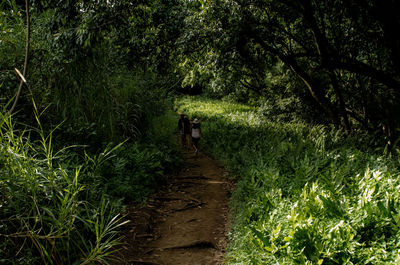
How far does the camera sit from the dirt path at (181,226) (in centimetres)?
427

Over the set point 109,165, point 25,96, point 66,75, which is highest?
point 66,75

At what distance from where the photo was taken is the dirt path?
4.27 meters

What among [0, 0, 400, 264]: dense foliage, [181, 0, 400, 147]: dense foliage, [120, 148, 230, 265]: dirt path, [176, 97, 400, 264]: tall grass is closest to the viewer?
[176, 97, 400, 264]: tall grass

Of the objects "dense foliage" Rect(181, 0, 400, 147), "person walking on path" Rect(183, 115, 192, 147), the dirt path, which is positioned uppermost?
"dense foliage" Rect(181, 0, 400, 147)

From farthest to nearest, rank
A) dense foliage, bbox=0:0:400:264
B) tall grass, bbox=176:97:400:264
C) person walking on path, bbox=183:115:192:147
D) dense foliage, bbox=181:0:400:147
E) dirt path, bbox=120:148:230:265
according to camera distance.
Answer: person walking on path, bbox=183:115:192:147 → dense foliage, bbox=181:0:400:147 → dirt path, bbox=120:148:230:265 → dense foliage, bbox=0:0:400:264 → tall grass, bbox=176:97:400:264

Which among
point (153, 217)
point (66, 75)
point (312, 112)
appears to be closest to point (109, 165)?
point (153, 217)

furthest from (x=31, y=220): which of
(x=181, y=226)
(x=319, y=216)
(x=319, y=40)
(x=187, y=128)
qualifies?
(x=187, y=128)

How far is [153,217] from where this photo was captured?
214 inches

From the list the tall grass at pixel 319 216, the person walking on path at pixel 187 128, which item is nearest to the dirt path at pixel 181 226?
the tall grass at pixel 319 216

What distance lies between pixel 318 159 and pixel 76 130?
4.94 meters

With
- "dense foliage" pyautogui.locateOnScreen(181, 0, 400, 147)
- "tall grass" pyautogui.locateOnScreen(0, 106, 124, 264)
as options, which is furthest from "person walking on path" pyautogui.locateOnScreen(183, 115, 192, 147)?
"tall grass" pyautogui.locateOnScreen(0, 106, 124, 264)

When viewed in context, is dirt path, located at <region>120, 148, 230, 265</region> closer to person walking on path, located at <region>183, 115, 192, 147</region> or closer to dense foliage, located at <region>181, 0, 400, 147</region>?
person walking on path, located at <region>183, 115, 192, 147</region>

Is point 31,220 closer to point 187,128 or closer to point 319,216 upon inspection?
point 319,216

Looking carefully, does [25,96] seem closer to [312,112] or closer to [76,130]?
[76,130]
